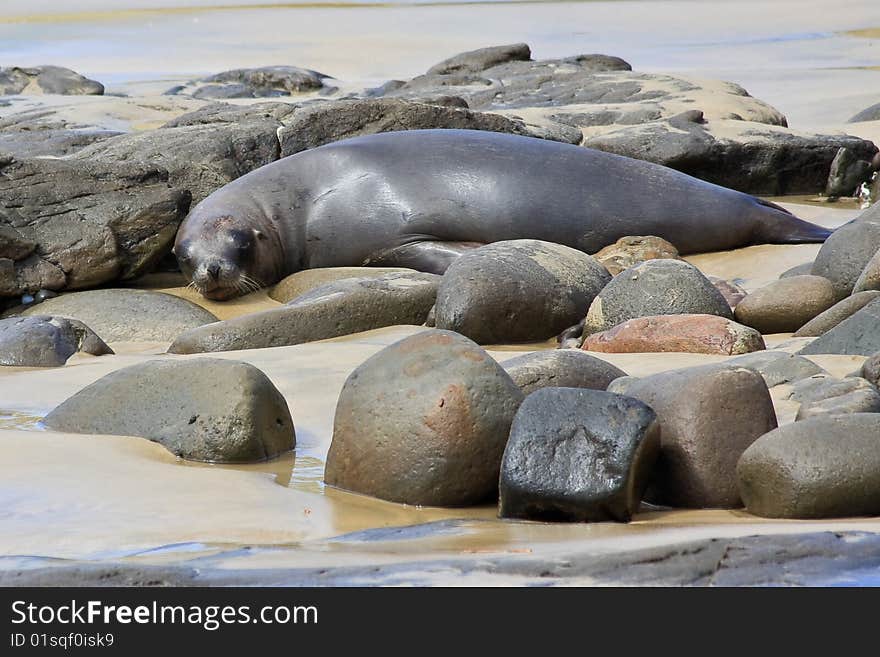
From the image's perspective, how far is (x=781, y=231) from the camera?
764 centimetres

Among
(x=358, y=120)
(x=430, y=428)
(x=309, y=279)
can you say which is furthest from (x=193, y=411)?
(x=358, y=120)

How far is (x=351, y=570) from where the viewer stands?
2.33 meters

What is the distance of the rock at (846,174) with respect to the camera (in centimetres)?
952

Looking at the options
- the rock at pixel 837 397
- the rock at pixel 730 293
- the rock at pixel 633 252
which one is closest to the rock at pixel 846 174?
the rock at pixel 633 252

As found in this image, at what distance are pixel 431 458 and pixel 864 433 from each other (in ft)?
3.43

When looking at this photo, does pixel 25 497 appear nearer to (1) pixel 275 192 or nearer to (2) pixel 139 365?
(2) pixel 139 365

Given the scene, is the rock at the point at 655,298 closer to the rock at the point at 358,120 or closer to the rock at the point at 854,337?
the rock at the point at 854,337

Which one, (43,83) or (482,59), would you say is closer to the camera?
(482,59)

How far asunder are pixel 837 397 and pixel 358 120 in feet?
19.6

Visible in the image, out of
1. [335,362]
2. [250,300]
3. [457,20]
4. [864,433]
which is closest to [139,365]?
[335,362]

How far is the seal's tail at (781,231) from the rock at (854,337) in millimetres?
3162

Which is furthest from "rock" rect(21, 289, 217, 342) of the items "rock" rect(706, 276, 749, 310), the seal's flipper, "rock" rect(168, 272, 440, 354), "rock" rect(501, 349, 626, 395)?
"rock" rect(501, 349, 626, 395)

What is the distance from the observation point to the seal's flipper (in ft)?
23.0

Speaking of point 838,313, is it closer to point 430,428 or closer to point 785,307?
point 785,307
